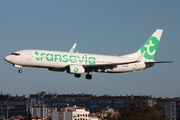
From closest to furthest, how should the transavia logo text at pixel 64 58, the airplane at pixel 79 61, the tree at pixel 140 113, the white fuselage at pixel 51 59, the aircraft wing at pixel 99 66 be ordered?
the white fuselage at pixel 51 59, the airplane at pixel 79 61, the transavia logo text at pixel 64 58, the aircraft wing at pixel 99 66, the tree at pixel 140 113

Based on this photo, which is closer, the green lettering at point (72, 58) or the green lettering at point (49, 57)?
the green lettering at point (49, 57)

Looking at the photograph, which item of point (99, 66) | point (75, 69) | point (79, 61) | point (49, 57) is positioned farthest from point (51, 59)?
point (99, 66)

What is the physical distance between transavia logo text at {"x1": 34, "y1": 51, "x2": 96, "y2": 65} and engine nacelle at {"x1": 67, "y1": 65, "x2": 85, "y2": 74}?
0.85 meters

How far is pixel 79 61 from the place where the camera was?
103 m

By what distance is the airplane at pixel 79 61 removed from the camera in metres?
98.8

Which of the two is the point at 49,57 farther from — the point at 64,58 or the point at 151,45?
the point at 151,45

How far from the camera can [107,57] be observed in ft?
352

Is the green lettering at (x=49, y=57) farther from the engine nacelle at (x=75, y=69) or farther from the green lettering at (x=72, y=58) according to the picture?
the green lettering at (x=72, y=58)

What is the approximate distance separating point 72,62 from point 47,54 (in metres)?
4.47

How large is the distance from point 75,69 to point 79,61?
1864 millimetres

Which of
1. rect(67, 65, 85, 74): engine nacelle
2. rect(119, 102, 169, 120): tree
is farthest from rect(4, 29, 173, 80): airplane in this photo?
rect(119, 102, 169, 120): tree

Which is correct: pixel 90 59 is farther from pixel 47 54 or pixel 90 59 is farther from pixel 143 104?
pixel 143 104

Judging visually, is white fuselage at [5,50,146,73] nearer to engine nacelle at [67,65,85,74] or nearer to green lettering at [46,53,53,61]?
green lettering at [46,53,53,61]

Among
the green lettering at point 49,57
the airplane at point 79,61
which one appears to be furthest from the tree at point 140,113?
the green lettering at point 49,57
